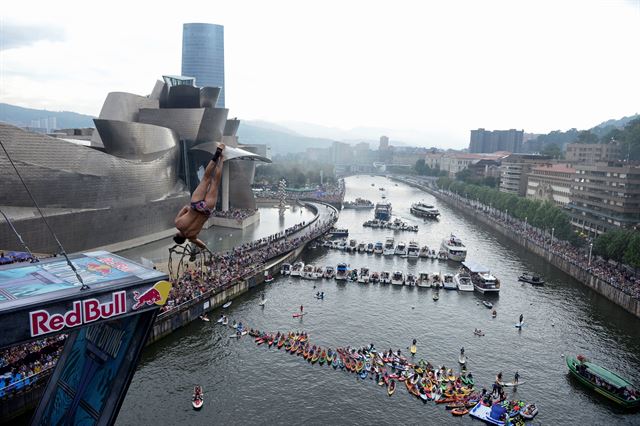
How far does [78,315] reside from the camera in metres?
14.3

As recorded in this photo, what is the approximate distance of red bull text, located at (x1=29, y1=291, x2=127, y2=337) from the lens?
13539mm

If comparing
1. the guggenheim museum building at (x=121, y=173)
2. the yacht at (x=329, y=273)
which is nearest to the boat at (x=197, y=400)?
the guggenheim museum building at (x=121, y=173)

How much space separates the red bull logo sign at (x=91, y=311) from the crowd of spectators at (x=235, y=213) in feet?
160

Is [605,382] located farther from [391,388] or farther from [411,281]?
[411,281]

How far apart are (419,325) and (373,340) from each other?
480cm

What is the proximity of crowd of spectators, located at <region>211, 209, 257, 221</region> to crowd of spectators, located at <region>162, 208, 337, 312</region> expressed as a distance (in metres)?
6.79

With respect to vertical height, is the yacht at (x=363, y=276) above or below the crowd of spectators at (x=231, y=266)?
below

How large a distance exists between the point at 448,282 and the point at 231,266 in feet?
64.2

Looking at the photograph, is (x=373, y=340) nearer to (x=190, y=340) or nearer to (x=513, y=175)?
(x=190, y=340)

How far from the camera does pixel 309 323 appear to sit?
3506cm

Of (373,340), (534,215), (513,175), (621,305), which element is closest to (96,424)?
(373,340)

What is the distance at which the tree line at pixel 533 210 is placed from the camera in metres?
63.6

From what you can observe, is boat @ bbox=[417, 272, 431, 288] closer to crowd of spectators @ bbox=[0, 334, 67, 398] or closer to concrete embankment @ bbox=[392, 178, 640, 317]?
concrete embankment @ bbox=[392, 178, 640, 317]

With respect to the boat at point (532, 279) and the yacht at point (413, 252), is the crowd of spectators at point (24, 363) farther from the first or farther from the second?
the boat at point (532, 279)
